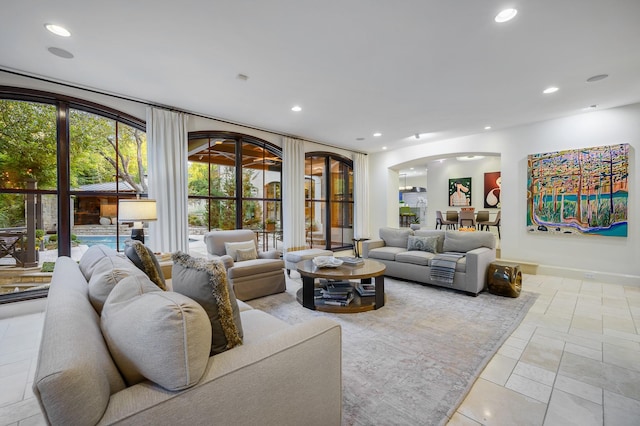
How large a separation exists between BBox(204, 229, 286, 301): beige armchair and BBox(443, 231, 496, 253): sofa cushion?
8.85 feet

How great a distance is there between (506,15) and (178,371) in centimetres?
319

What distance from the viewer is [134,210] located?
10.9 ft

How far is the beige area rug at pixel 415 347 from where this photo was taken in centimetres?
176

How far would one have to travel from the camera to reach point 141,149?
430 cm

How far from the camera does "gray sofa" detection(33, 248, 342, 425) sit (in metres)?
0.76

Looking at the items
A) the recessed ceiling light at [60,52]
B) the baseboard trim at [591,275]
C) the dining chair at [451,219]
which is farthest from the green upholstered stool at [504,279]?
the recessed ceiling light at [60,52]

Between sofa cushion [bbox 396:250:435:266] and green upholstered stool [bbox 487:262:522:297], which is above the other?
sofa cushion [bbox 396:250:435:266]

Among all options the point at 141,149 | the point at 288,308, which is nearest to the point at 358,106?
the point at 288,308

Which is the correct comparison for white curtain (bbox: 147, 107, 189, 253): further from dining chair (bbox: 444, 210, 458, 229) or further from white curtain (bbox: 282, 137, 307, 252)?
dining chair (bbox: 444, 210, 458, 229)

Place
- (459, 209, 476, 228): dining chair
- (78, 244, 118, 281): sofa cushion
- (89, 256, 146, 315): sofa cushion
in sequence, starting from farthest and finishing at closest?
1. (459, 209, 476, 228): dining chair
2. (78, 244, 118, 281): sofa cushion
3. (89, 256, 146, 315): sofa cushion

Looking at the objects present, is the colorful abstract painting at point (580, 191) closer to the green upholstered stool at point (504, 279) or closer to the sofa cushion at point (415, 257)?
the green upholstered stool at point (504, 279)

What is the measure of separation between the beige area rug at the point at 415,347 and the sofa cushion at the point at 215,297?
93 centimetres

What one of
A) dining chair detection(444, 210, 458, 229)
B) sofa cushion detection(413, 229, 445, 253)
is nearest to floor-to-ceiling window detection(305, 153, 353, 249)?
sofa cushion detection(413, 229, 445, 253)

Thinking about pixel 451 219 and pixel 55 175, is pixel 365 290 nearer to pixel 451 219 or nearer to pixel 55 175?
pixel 55 175
